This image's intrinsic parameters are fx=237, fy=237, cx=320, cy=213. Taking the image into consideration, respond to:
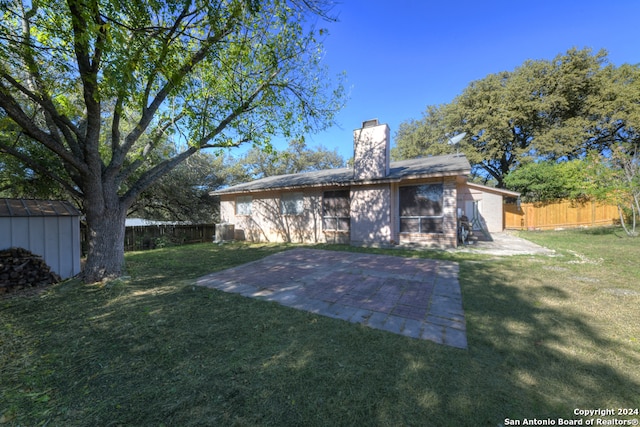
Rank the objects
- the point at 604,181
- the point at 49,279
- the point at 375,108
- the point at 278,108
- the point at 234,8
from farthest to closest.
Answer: the point at 375,108, the point at 604,181, the point at 278,108, the point at 49,279, the point at 234,8

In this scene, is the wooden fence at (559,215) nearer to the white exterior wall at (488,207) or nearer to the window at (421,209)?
the white exterior wall at (488,207)

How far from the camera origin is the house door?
10.2 m

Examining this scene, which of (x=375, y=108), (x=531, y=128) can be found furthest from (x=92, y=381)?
(x=531, y=128)

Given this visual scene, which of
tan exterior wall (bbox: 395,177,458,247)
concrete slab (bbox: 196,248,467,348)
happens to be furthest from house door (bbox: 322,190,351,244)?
concrete slab (bbox: 196,248,467,348)

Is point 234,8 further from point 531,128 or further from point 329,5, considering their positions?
point 531,128

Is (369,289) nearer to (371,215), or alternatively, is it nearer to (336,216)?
(371,215)

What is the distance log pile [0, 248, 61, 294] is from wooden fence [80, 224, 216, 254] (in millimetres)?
5231

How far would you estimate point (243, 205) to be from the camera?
13.2 meters

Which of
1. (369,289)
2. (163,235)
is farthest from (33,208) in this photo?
(369,289)

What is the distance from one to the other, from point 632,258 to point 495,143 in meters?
17.2

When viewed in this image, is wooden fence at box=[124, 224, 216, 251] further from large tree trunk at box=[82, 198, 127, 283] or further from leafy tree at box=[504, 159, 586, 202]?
leafy tree at box=[504, 159, 586, 202]

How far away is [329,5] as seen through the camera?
4656mm

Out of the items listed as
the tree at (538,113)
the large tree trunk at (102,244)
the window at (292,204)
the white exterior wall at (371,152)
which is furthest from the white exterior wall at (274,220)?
the tree at (538,113)

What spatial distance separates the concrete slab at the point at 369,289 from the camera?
315 cm
